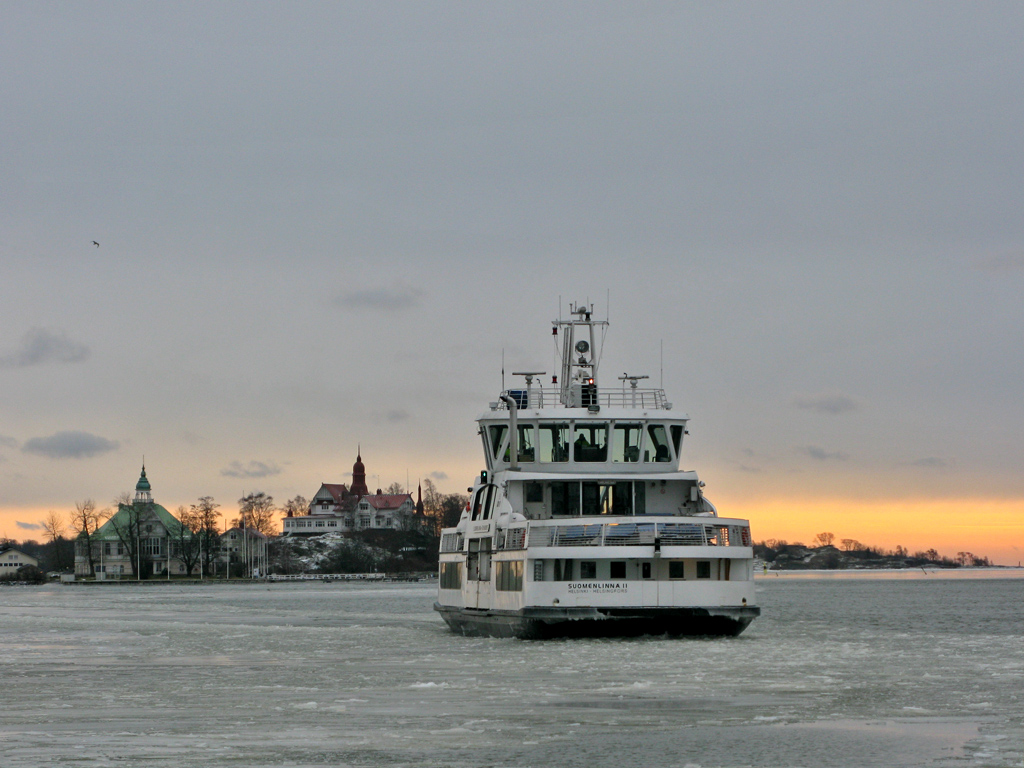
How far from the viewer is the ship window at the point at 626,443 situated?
164 ft

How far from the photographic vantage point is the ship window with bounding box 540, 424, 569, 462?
164ft

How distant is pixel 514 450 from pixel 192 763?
95.8 feet

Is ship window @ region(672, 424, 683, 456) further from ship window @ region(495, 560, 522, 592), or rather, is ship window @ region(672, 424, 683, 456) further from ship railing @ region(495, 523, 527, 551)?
ship window @ region(495, 560, 522, 592)

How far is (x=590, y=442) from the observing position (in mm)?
50062

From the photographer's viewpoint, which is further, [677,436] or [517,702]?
[677,436]

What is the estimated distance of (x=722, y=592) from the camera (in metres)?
44.7

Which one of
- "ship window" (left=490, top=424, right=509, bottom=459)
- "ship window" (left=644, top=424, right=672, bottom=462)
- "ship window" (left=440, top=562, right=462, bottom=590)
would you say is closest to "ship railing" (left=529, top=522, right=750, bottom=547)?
"ship window" (left=644, top=424, right=672, bottom=462)

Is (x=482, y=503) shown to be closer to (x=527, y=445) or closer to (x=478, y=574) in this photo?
(x=478, y=574)

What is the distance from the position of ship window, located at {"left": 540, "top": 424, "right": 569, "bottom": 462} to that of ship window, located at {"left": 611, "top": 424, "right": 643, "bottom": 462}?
1719 mm

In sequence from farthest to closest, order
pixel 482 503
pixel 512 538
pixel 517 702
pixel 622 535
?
1. pixel 482 503
2. pixel 512 538
3. pixel 622 535
4. pixel 517 702

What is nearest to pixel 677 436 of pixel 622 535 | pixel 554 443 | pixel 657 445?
pixel 657 445

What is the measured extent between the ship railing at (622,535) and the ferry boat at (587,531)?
4 cm

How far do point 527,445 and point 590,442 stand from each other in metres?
2.29

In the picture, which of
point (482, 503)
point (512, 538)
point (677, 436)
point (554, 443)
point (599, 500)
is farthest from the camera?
point (482, 503)
